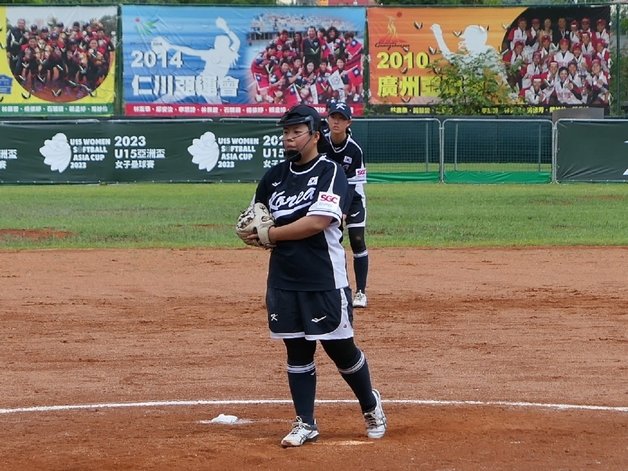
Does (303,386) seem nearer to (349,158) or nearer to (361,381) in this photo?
(361,381)

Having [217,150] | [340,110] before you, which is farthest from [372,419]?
[217,150]

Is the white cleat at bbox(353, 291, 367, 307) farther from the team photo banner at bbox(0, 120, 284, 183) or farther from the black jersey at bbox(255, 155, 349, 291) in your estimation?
the team photo banner at bbox(0, 120, 284, 183)

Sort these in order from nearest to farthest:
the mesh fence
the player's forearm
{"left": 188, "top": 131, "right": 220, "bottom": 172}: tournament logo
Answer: the player's forearm < {"left": 188, "top": 131, "right": 220, "bottom": 172}: tournament logo < the mesh fence

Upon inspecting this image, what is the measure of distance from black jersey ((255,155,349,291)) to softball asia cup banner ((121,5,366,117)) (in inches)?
1332

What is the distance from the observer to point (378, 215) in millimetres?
22375

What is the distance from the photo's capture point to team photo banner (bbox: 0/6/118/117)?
39781mm

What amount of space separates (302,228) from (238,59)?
34.9 m

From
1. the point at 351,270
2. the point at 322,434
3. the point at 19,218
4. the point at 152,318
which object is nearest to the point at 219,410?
the point at 322,434

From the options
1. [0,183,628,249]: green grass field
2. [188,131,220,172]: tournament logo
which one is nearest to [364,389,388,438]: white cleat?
[0,183,628,249]: green grass field

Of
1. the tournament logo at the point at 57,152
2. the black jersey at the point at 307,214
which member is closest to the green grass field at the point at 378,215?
the tournament logo at the point at 57,152

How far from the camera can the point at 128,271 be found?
14.5 meters

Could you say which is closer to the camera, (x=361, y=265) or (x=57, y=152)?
(x=361, y=265)

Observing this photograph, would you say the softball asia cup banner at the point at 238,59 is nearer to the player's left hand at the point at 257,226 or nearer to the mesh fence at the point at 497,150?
the mesh fence at the point at 497,150

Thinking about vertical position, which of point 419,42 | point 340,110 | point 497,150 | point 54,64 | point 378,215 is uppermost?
point 419,42
